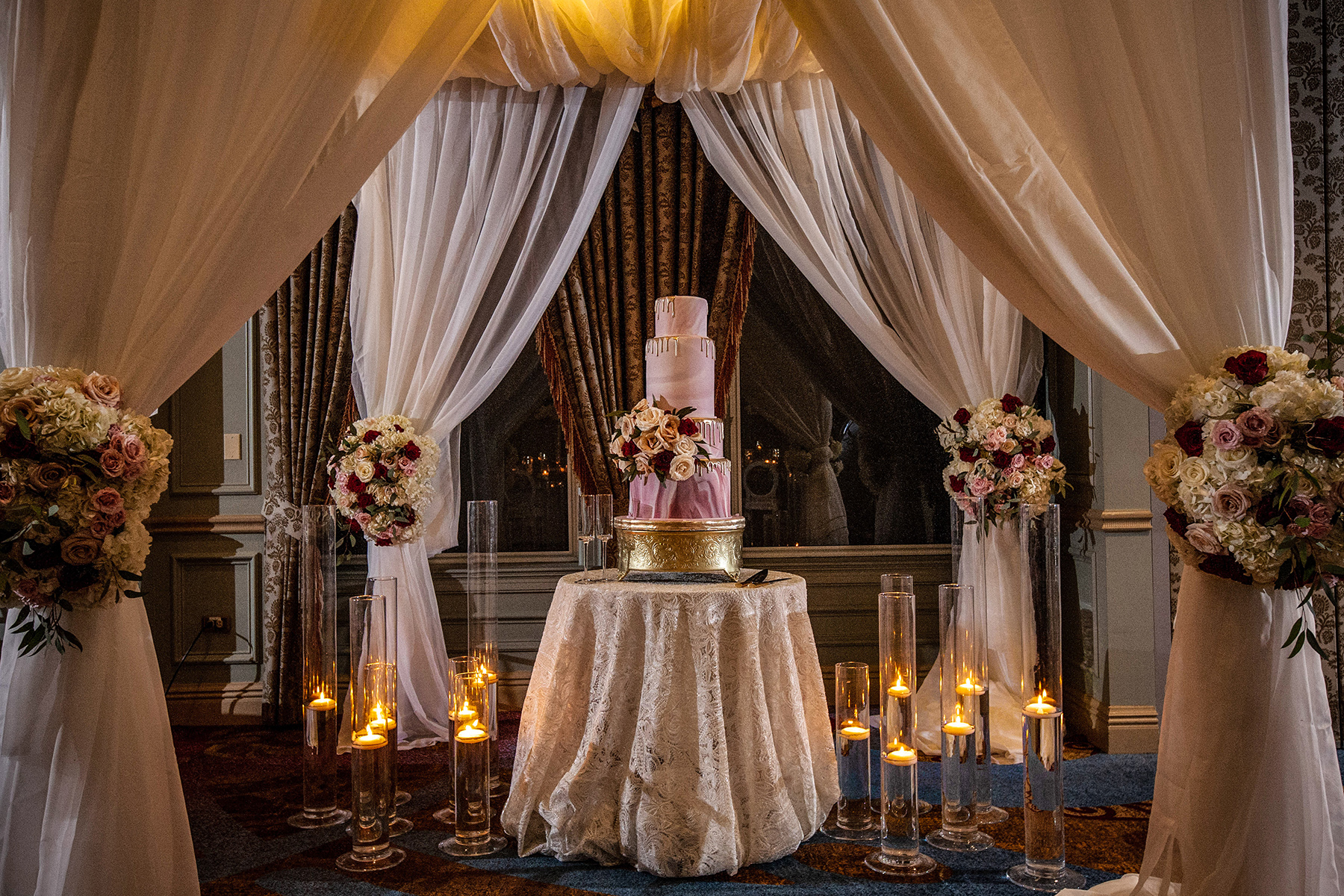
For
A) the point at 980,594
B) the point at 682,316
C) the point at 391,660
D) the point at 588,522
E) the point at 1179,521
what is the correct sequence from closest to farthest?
the point at 1179,521 → the point at 391,660 → the point at 682,316 → the point at 588,522 → the point at 980,594

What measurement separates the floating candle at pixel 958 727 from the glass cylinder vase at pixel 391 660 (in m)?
1.77

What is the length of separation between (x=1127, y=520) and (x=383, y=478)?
323 cm

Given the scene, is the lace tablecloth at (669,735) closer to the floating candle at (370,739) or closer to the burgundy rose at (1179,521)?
the floating candle at (370,739)

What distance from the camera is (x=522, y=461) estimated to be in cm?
476

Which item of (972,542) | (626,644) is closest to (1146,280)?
(626,644)

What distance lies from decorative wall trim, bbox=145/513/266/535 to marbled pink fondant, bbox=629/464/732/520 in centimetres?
244

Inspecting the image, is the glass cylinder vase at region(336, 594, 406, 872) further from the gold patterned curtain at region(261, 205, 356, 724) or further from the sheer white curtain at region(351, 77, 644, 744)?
the gold patterned curtain at region(261, 205, 356, 724)

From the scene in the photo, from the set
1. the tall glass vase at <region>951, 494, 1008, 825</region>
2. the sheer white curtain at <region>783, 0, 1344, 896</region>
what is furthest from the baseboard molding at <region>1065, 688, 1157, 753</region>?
the sheer white curtain at <region>783, 0, 1344, 896</region>

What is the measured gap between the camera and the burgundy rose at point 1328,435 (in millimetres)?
1785

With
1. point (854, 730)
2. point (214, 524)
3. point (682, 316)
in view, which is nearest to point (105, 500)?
point (682, 316)

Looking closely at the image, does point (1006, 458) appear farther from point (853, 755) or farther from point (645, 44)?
point (645, 44)

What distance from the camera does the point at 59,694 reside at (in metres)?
1.97

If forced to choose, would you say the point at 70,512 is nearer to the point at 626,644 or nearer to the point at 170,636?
the point at 626,644

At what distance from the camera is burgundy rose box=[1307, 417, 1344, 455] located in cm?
179
